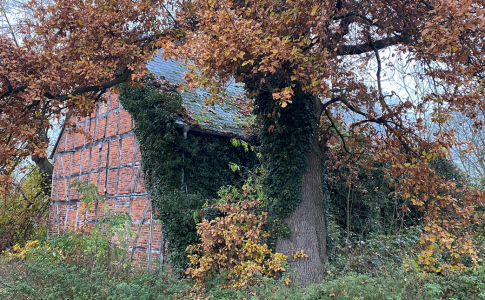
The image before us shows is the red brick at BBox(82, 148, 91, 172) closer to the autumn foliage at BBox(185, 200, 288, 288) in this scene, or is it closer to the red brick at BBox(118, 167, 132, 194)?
the red brick at BBox(118, 167, 132, 194)

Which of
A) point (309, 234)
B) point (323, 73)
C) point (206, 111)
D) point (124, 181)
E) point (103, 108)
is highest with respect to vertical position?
point (103, 108)

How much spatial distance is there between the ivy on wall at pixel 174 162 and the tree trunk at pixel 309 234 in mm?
2480

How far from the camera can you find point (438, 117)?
5.77 m

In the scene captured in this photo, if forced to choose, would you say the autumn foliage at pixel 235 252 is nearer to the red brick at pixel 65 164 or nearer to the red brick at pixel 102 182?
the red brick at pixel 102 182

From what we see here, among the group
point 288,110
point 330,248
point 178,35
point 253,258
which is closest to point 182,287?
point 253,258

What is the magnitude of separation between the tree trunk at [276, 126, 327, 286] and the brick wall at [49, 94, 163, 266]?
4.07 meters

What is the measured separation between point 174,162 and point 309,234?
408 centimetres

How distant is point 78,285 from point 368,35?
259 inches

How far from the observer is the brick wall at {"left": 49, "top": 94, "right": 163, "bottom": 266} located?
10.1 m

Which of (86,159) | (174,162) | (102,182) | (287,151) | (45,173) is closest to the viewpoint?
(287,151)

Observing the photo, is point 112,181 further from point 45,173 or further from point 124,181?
point 45,173

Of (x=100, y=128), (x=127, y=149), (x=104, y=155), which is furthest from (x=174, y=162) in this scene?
(x=100, y=128)

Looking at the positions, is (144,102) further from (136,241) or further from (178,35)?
(136,241)

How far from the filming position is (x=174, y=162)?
918cm
